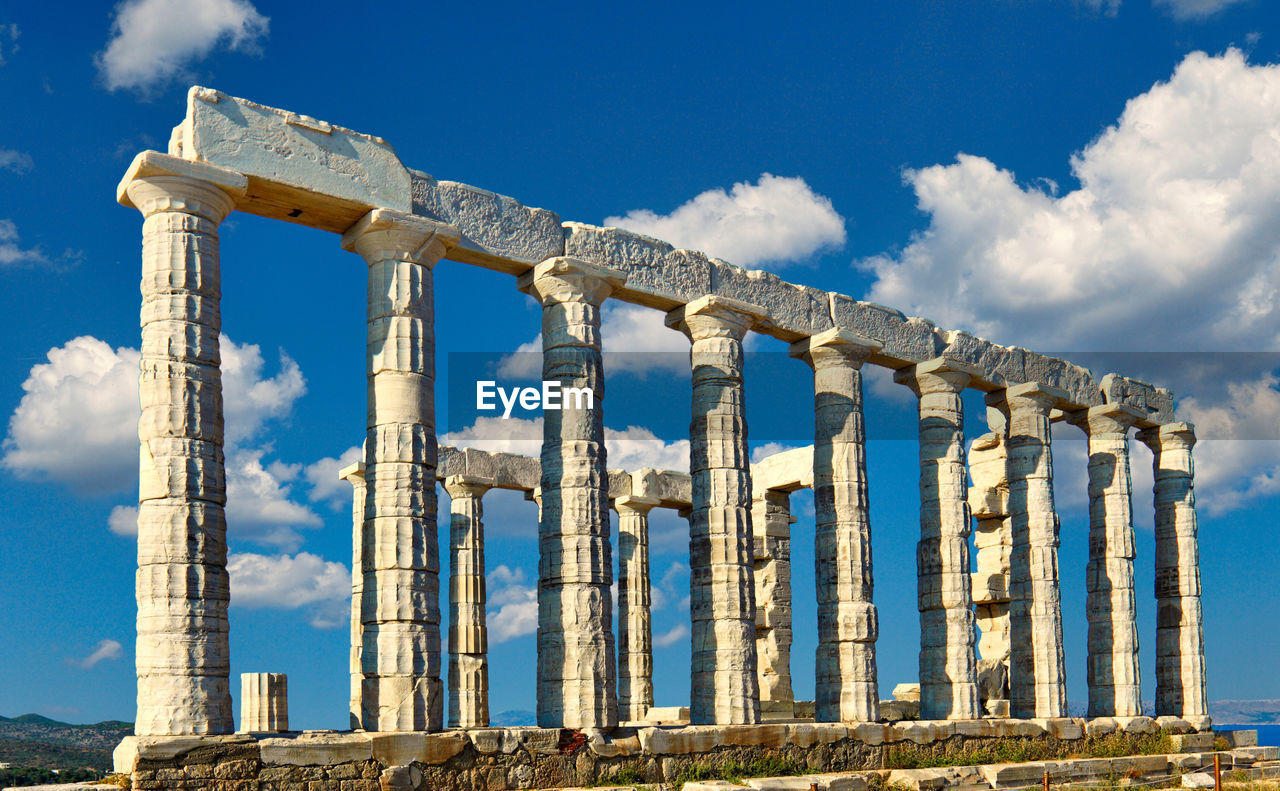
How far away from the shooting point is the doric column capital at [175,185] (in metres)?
14.9

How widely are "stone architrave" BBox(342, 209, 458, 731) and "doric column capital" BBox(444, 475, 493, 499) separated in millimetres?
11406

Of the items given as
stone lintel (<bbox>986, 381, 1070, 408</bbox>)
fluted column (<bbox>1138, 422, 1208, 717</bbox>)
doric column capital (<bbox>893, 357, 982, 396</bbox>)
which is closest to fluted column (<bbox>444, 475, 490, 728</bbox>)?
doric column capital (<bbox>893, 357, 982, 396</bbox>)

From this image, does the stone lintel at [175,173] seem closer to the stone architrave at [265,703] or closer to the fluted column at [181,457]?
the fluted column at [181,457]

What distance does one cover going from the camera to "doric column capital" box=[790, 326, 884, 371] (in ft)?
73.3

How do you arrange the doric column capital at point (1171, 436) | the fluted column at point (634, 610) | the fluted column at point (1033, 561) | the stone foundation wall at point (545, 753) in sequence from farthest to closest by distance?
the fluted column at point (634, 610) < the doric column capital at point (1171, 436) < the fluted column at point (1033, 561) < the stone foundation wall at point (545, 753)

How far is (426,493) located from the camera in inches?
651

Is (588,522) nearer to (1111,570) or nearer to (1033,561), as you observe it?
(1033,561)

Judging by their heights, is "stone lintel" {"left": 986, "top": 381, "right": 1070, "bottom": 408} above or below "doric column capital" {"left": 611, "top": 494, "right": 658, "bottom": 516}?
above

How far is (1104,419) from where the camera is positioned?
27.9 meters

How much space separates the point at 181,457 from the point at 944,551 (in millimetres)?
14519

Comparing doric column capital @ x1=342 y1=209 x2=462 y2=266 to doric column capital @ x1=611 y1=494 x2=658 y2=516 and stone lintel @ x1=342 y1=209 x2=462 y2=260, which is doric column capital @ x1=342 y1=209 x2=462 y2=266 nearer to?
stone lintel @ x1=342 y1=209 x2=462 y2=260

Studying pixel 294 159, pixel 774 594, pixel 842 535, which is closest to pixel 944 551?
pixel 842 535

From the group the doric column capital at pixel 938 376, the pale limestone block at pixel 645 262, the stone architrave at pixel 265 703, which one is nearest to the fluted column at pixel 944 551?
the doric column capital at pixel 938 376

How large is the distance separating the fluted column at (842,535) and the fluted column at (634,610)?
30.4ft
